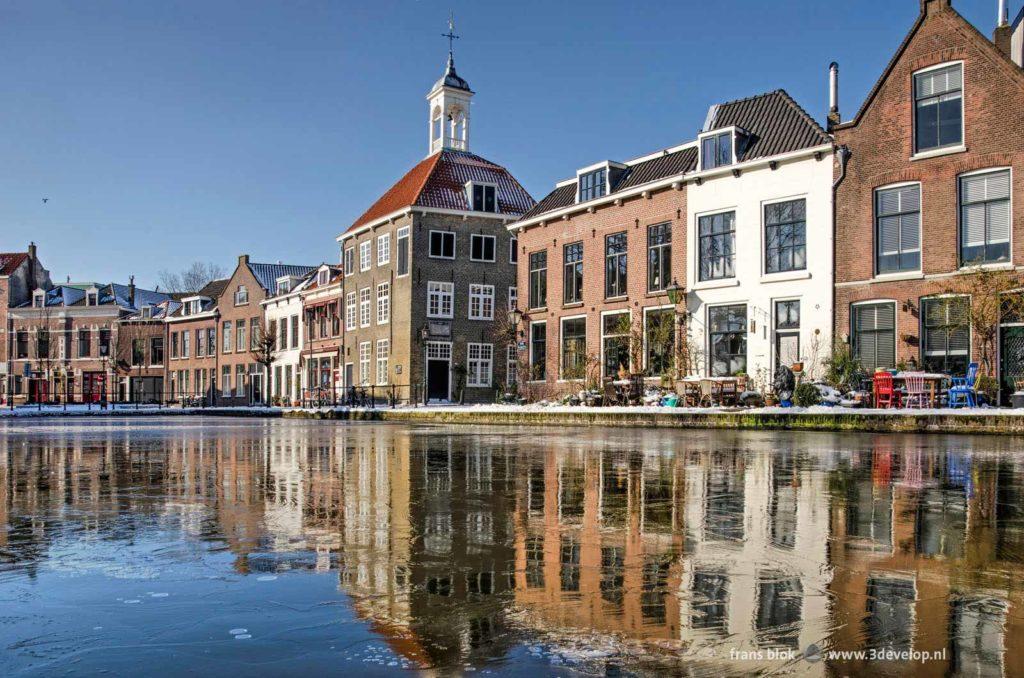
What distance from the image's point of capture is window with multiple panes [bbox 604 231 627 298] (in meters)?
32.8

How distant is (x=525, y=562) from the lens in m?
4.25

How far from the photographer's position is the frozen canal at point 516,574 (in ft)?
9.28

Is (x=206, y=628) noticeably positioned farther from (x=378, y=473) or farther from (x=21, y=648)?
(x=378, y=473)

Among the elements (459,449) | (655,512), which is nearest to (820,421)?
(459,449)

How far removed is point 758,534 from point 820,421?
14226mm

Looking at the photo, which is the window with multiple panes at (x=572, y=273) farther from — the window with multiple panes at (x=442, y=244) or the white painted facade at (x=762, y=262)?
the window with multiple panes at (x=442, y=244)

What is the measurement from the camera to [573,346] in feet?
113

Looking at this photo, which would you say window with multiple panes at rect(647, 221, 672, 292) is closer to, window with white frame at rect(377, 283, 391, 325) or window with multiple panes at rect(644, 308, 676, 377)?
window with multiple panes at rect(644, 308, 676, 377)

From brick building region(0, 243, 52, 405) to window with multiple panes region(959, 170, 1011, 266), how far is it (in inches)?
2911

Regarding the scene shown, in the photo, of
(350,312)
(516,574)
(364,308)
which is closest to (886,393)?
(516,574)

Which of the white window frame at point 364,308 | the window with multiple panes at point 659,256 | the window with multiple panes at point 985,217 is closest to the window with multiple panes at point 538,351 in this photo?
the window with multiple panes at point 659,256

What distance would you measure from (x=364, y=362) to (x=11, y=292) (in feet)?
142

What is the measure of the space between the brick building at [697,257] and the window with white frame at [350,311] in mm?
17663

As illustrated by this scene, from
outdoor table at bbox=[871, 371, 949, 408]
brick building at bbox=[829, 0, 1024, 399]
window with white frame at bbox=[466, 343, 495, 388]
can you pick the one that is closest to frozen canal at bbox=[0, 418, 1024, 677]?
outdoor table at bbox=[871, 371, 949, 408]
